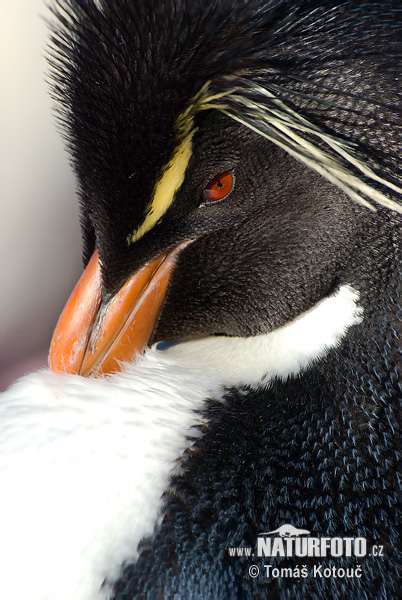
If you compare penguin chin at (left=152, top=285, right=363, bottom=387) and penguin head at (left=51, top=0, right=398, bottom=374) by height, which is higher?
penguin head at (left=51, top=0, right=398, bottom=374)

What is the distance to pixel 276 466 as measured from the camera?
69 centimetres

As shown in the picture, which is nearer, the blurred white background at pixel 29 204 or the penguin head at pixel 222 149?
the penguin head at pixel 222 149

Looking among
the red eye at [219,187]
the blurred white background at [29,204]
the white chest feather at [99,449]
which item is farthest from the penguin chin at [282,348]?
the blurred white background at [29,204]

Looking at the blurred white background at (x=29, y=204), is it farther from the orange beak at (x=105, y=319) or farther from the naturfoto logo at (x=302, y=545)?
the naturfoto logo at (x=302, y=545)

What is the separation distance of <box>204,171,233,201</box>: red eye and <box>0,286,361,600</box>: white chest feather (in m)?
0.19

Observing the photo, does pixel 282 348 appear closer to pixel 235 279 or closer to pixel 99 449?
pixel 235 279

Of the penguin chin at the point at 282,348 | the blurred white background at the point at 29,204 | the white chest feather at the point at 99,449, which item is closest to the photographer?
the white chest feather at the point at 99,449

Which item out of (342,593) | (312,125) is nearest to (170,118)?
(312,125)

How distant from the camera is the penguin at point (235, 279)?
64cm

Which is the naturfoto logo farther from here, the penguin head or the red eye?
the red eye

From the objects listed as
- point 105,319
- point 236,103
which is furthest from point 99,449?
point 236,103

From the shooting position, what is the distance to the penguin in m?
0.64

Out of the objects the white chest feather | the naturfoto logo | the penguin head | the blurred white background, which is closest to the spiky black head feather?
the penguin head

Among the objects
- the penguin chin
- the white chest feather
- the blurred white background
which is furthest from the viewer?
the blurred white background
